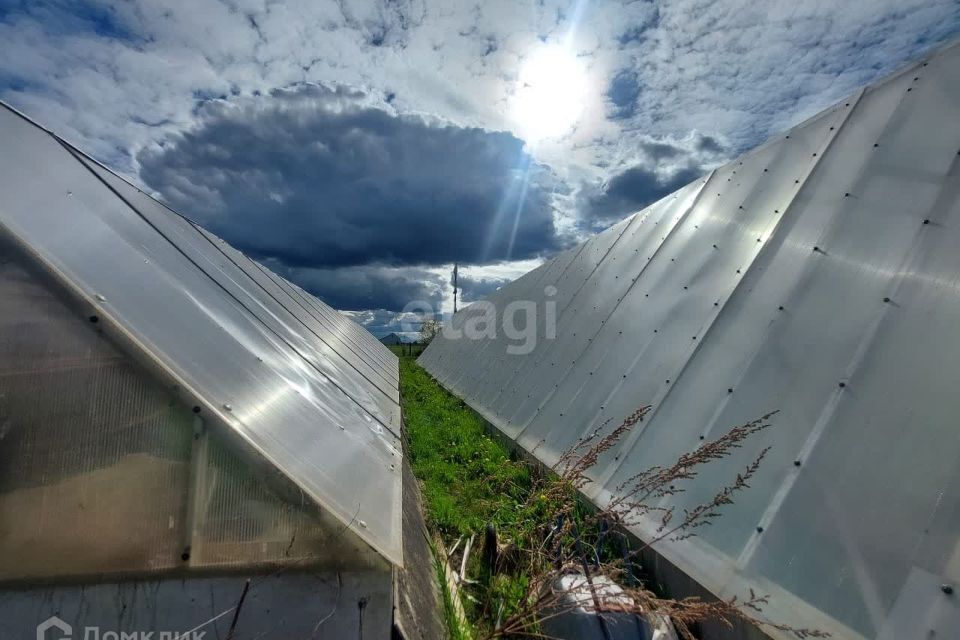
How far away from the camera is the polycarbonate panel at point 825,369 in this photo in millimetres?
1987

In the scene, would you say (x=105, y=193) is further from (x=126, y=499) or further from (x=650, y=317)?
(x=650, y=317)

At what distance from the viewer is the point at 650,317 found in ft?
16.5

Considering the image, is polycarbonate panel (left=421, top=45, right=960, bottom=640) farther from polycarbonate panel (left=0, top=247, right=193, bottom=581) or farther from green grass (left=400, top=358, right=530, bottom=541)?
polycarbonate panel (left=0, top=247, right=193, bottom=581)

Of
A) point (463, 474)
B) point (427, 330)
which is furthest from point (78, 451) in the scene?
point (427, 330)

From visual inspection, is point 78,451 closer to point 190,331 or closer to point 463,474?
point 190,331

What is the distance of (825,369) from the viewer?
2713mm

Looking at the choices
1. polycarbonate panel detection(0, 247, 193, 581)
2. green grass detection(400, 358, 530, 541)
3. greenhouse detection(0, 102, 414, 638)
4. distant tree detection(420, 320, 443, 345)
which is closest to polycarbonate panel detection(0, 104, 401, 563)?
greenhouse detection(0, 102, 414, 638)

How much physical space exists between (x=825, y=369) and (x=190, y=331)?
11.8 feet

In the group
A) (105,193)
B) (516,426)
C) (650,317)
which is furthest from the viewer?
(516,426)

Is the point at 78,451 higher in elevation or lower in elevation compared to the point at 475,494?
lower

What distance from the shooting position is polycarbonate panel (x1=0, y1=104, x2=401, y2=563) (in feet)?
6.07

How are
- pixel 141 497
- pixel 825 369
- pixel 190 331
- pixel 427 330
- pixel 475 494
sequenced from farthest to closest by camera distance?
pixel 427 330, pixel 475 494, pixel 825 369, pixel 190 331, pixel 141 497

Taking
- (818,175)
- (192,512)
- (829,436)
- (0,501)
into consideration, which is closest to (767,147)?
(818,175)

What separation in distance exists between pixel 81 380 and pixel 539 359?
696cm
